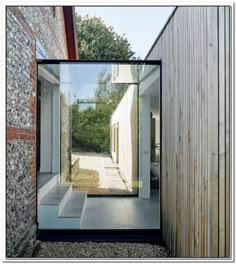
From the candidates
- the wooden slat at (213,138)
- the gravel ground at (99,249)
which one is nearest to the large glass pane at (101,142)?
the gravel ground at (99,249)

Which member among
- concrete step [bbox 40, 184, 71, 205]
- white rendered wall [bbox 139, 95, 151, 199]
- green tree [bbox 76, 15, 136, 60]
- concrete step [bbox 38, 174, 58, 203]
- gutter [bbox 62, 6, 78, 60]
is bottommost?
concrete step [bbox 40, 184, 71, 205]

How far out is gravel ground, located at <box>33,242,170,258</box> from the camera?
445cm

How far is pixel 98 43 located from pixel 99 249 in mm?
16767

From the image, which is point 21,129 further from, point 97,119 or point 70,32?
point 70,32

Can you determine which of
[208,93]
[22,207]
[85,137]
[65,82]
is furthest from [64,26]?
[208,93]

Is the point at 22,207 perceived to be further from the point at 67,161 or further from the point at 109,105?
the point at 109,105

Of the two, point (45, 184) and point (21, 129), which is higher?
point (21, 129)

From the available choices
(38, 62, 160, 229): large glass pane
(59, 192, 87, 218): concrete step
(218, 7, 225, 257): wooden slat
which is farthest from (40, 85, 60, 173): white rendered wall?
(218, 7, 225, 257): wooden slat

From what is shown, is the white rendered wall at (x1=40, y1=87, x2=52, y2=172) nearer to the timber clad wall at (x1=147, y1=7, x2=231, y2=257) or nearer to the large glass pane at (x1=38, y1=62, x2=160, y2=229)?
the large glass pane at (x1=38, y1=62, x2=160, y2=229)

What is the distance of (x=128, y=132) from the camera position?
20.6 feet

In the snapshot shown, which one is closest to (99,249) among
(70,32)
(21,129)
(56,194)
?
(56,194)

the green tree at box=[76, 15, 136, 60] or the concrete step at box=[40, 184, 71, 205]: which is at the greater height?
the green tree at box=[76, 15, 136, 60]

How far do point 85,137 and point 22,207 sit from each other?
84.1 inches

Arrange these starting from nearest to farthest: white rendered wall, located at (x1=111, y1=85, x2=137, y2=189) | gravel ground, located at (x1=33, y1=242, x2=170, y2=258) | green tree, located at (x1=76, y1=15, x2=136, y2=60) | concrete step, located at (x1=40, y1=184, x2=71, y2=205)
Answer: gravel ground, located at (x1=33, y1=242, x2=170, y2=258)
concrete step, located at (x1=40, y1=184, x2=71, y2=205)
white rendered wall, located at (x1=111, y1=85, x2=137, y2=189)
green tree, located at (x1=76, y1=15, x2=136, y2=60)
